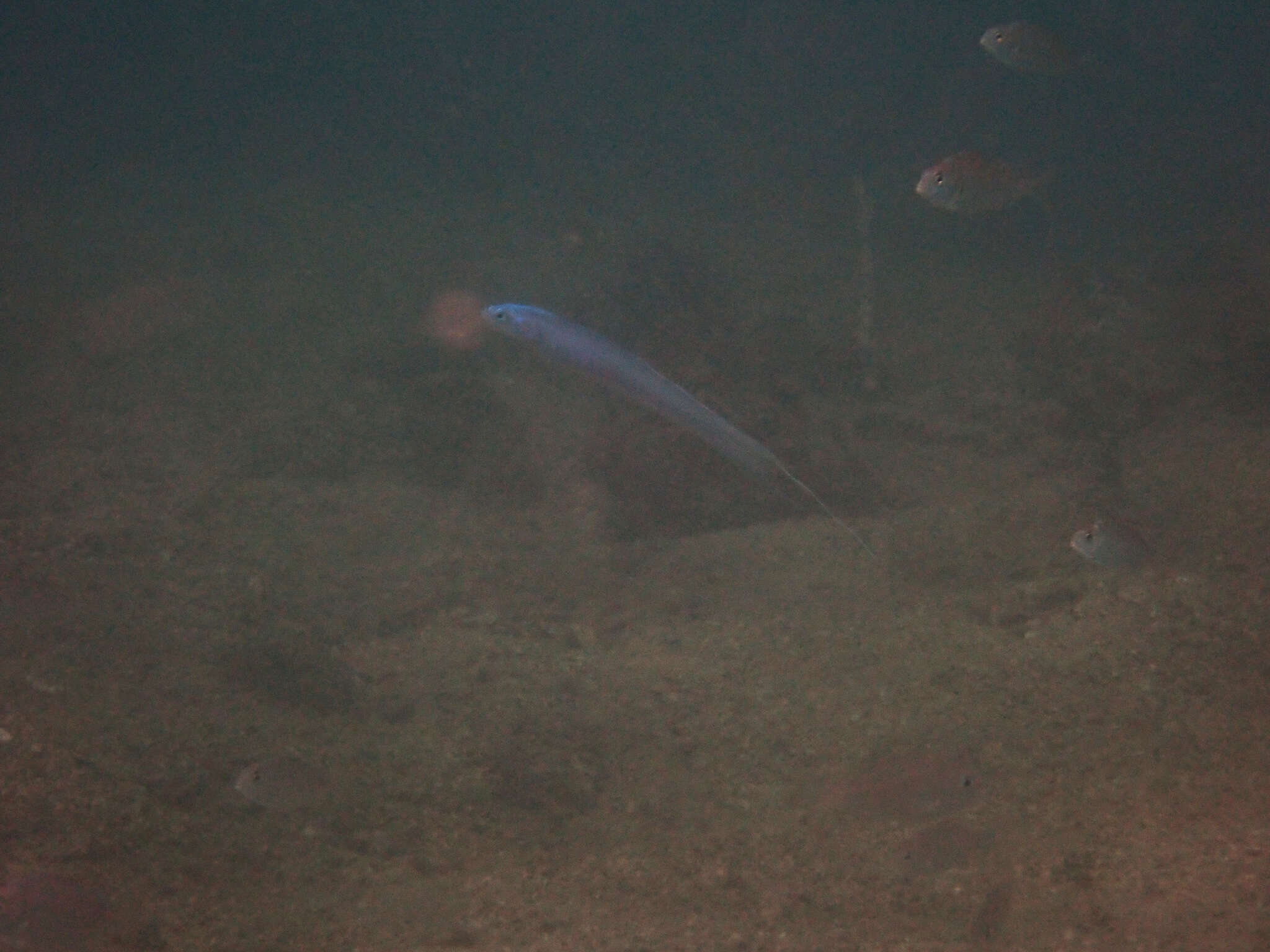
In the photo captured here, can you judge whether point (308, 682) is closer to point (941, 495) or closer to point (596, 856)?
point (596, 856)

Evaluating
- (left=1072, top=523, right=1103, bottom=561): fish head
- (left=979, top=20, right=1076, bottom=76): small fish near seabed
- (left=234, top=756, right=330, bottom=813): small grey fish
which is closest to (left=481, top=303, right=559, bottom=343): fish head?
(left=234, top=756, right=330, bottom=813): small grey fish

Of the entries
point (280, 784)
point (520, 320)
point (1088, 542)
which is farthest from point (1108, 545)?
point (280, 784)

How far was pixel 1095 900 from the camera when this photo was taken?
2723 mm

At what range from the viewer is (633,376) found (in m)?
3.11

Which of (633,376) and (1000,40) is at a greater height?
(1000,40)

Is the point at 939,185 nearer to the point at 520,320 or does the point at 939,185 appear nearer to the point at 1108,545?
the point at 1108,545

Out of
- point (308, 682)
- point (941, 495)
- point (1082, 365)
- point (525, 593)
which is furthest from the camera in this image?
point (1082, 365)

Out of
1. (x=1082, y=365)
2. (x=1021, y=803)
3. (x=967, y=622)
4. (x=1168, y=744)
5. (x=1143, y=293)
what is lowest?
(x=1021, y=803)

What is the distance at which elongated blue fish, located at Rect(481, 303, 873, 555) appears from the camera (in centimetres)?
288

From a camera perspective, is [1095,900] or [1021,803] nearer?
[1095,900]

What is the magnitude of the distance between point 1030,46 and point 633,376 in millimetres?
6199

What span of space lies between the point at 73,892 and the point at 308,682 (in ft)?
6.49

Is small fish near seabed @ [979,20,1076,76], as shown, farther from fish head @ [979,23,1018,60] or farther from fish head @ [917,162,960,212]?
fish head @ [917,162,960,212]

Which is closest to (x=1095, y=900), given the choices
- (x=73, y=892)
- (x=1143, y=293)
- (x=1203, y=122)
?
(x=73, y=892)
